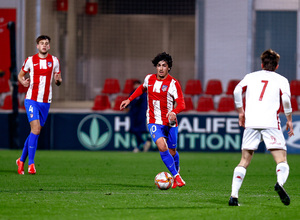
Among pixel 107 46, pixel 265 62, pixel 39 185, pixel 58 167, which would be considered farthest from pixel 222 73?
pixel 265 62

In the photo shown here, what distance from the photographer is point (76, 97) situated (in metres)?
17.3

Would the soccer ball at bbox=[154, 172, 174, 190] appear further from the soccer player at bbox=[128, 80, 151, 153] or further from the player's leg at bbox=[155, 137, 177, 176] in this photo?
the soccer player at bbox=[128, 80, 151, 153]

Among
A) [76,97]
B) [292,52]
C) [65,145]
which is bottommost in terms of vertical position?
[65,145]

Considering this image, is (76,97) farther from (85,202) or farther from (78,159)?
(85,202)

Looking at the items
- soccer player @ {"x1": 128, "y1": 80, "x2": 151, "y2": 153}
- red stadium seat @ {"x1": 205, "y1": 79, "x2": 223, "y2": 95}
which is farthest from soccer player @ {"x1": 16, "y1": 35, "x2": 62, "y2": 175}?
red stadium seat @ {"x1": 205, "y1": 79, "x2": 223, "y2": 95}

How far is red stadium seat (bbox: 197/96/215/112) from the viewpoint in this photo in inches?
665

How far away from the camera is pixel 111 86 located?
18.1m

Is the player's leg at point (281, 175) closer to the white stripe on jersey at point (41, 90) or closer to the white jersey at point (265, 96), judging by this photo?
the white jersey at point (265, 96)

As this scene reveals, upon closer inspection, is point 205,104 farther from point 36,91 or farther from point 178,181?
point 178,181

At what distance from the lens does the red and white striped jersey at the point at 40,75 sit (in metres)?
9.80

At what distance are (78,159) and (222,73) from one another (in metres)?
6.55

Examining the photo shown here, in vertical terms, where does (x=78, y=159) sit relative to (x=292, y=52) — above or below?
below

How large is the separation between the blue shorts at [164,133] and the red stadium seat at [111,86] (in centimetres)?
963

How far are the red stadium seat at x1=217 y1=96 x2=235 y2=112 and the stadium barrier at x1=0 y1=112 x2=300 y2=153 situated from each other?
78 centimetres
